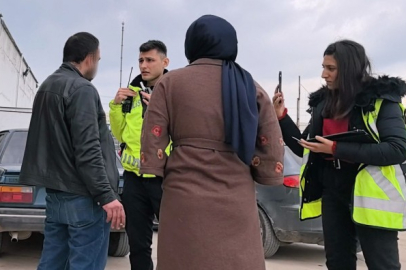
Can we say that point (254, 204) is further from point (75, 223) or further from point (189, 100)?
point (75, 223)

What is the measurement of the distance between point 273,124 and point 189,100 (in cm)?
40

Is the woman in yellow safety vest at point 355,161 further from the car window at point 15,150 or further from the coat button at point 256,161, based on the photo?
the car window at point 15,150

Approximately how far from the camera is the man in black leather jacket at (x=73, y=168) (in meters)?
2.45

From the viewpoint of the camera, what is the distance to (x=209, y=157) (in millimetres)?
1942

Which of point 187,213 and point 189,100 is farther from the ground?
point 189,100

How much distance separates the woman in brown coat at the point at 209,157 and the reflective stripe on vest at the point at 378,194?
67 cm

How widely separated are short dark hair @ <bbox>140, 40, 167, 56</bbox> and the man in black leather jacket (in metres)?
0.96

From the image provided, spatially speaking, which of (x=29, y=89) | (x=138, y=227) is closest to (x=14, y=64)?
(x=29, y=89)

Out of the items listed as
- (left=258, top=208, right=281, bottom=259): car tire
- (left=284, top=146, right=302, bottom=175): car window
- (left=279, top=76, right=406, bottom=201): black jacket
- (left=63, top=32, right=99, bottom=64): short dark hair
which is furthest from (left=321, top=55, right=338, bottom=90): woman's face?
(left=258, top=208, right=281, bottom=259): car tire

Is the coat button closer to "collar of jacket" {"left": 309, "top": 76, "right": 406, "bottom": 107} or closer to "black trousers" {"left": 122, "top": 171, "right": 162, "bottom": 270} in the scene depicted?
"collar of jacket" {"left": 309, "top": 76, "right": 406, "bottom": 107}

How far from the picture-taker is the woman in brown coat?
1.92m

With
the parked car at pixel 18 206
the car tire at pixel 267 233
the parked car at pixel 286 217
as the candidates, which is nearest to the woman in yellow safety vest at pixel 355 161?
the parked car at pixel 286 217

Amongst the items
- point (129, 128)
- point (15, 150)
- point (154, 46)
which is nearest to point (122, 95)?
point (129, 128)

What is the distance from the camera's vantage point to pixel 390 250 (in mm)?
2418
